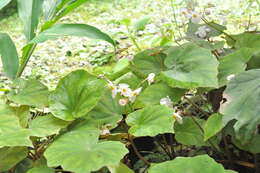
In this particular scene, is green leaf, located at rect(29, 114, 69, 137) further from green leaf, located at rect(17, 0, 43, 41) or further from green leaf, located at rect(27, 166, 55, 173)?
green leaf, located at rect(17, 0, 43, 41)

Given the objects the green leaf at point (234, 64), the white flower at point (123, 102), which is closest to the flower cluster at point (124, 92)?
the white flower at point (123, 102)

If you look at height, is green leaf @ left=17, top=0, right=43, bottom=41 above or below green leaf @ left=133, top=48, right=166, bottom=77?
above

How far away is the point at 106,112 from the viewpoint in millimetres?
1009

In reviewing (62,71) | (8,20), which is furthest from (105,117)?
(8,20)

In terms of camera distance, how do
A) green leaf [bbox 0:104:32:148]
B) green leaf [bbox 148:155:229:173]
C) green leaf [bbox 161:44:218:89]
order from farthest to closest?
green leaf [bbox 161:44:218:89]
green leaf [bbox 0:104:32:148]
green leaf [bbox 148:155:229:173]

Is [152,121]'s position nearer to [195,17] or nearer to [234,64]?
[234,64]

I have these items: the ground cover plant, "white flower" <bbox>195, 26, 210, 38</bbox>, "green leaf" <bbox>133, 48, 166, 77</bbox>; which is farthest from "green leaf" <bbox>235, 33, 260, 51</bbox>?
"green leaf" <bbox>133, 48, 166, 77</bbox>

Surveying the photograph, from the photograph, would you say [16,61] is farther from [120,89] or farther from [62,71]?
[62,71]

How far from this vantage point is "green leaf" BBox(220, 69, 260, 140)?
2.59 ft

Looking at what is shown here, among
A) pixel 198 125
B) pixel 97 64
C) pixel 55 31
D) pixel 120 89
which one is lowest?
pixel 97 64

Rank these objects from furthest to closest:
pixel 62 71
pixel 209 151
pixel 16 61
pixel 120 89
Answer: pixel 62 71 → pixel 16 61 → pixel 209 151 → pixel 120 89

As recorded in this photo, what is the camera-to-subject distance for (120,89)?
3.13 ft

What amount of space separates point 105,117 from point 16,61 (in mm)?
390

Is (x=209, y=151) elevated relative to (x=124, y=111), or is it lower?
lower
